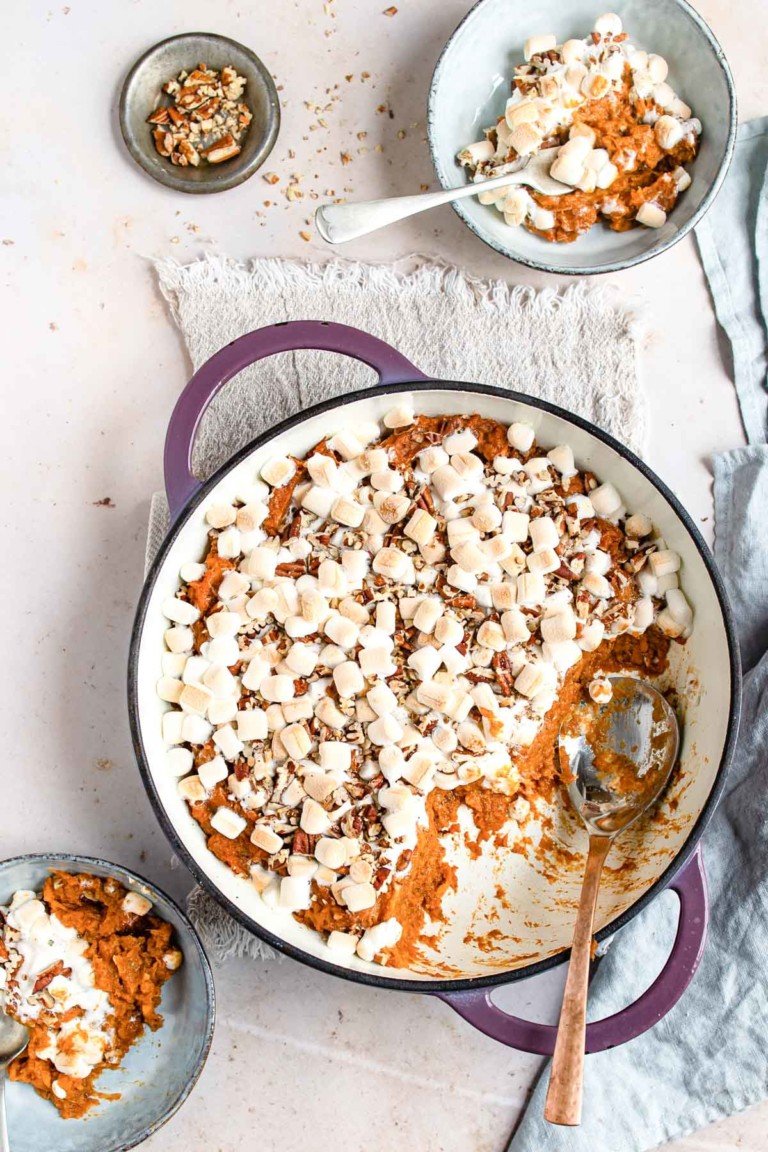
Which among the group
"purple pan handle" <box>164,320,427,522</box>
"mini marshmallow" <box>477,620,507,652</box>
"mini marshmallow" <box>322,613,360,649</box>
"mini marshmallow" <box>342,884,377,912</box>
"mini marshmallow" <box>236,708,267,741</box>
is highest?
"purple pan handle" <box>164,320,427,522</box>

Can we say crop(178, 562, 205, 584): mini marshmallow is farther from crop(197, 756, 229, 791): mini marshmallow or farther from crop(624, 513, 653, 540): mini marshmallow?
crop(624, 513, 653, 540): mini marshmallow

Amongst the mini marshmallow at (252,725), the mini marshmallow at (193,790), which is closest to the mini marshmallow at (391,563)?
the mini marshmallow at (252,725)

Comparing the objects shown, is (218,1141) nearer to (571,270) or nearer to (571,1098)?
(571,1098)

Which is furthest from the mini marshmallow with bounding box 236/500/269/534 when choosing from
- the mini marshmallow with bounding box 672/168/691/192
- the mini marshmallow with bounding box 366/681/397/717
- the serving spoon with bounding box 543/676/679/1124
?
the mini marshmallow with bounding box 672/168/691/192

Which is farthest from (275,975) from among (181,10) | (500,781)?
(181,10)

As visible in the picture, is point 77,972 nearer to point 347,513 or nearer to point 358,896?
point 358,896

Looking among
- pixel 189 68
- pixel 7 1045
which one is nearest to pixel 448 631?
pixel 7 1045
